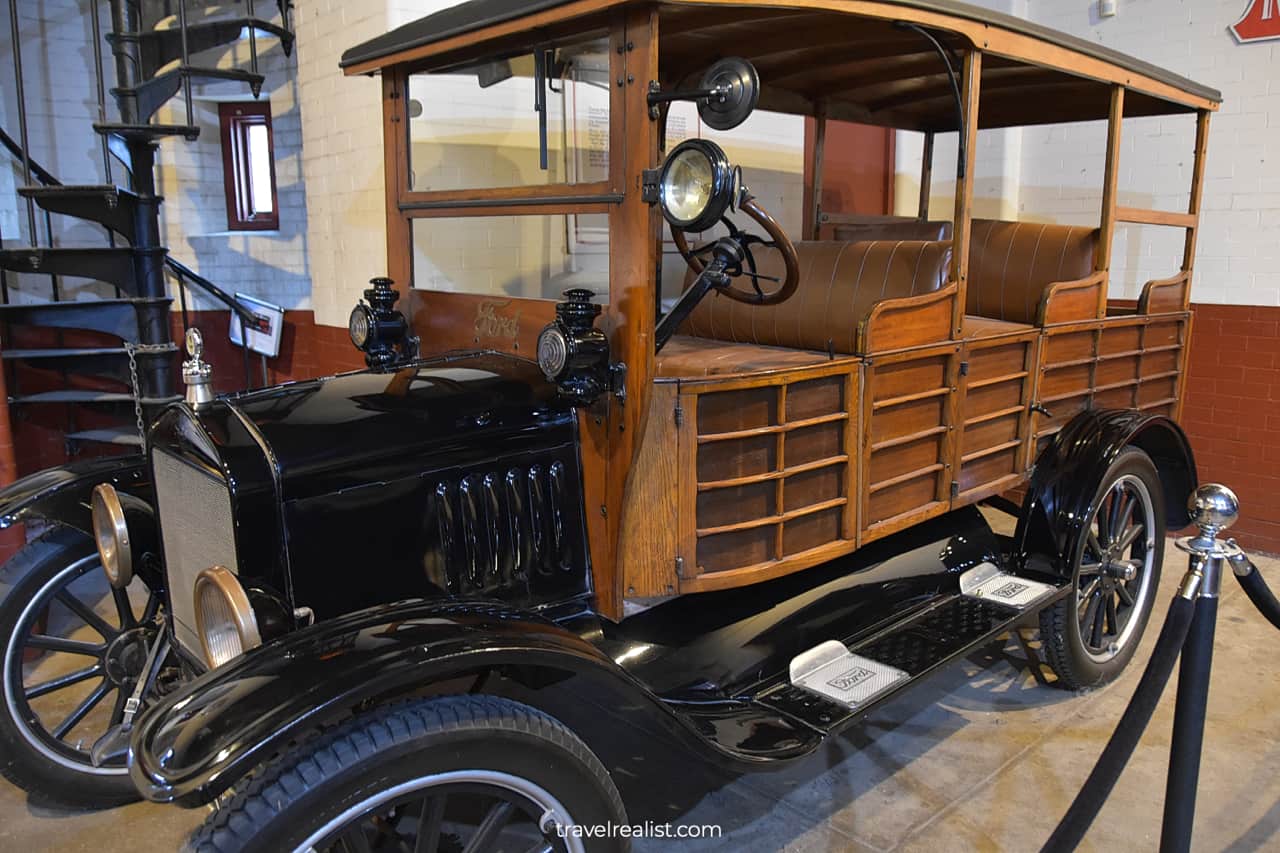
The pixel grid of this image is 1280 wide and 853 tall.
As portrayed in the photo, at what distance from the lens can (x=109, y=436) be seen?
4871 mm

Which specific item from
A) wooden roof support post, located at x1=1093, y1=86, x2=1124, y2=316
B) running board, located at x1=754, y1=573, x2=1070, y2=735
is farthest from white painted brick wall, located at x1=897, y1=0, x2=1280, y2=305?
running board, located at x1=754, y1=573, x2=1070, y2=735

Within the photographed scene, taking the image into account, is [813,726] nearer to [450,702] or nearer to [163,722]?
[450,702]

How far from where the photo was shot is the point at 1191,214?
152 inches

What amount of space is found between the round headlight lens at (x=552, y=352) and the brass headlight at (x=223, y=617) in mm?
771

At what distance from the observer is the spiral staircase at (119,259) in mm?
4512

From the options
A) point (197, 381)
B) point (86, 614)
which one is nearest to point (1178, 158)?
point (197, 381)

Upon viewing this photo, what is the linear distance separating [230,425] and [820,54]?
2.27 m

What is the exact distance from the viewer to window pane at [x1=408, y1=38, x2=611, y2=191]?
218 centimetres

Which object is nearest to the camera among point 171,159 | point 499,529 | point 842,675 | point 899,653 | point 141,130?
point 499,529

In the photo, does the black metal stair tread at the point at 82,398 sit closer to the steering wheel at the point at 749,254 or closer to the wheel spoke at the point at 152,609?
the wheel spoke at the point at 152,609

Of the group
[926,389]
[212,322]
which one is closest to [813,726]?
[926,389]

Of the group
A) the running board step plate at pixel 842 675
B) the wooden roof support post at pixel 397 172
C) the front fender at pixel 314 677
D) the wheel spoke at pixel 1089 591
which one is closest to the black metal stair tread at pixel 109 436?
the wooden roof support post at pixel 397 172

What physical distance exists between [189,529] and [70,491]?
646mm

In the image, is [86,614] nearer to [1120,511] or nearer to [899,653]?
[899,653]
